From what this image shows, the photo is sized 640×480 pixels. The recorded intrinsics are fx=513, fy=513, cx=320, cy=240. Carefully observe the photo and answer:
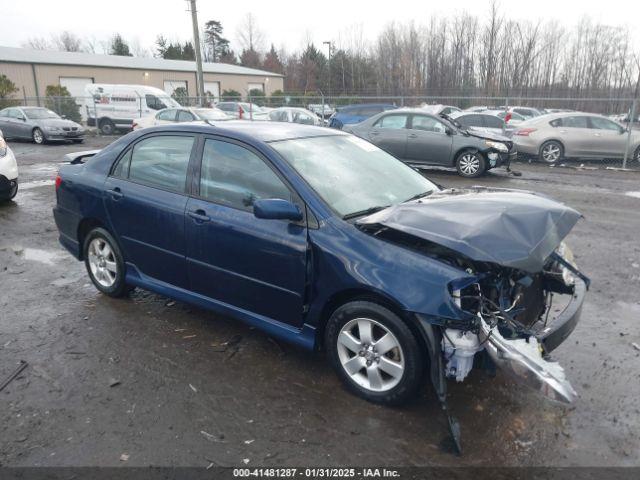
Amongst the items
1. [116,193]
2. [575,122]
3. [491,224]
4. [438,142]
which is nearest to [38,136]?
[438,142]

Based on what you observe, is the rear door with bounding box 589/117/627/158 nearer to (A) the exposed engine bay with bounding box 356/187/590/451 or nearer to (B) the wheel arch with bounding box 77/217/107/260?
(A) the exposed engine bay with bounding box 356/187/590/451

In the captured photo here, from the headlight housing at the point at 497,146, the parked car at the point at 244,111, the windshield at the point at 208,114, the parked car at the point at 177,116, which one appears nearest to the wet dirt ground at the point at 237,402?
the headlight housing at the point at 497,146

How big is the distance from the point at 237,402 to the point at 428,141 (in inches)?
422

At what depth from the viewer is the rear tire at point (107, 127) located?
Result: 25500mm

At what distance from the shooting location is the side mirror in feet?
10.6

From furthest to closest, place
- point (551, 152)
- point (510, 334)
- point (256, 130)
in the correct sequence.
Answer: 1. point (551, 152)
2. point (256, 130)
3. point (510, 334)

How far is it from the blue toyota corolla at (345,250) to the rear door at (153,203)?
14mm

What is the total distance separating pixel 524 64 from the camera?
43.2m

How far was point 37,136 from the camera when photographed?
20.6 meters

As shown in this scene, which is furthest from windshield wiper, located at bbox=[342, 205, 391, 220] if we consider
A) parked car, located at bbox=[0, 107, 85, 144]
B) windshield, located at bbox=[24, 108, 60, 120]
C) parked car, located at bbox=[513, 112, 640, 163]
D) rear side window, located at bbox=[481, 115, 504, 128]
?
windshield, located at bbox=[24, 108, 60, 120]

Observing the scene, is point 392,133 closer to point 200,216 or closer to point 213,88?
point 200,216

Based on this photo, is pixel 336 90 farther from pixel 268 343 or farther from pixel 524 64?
pixel 268 343

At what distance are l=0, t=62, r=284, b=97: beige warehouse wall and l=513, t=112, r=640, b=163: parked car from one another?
3398 centimetres

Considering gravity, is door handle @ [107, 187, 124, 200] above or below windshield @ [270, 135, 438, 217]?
below
